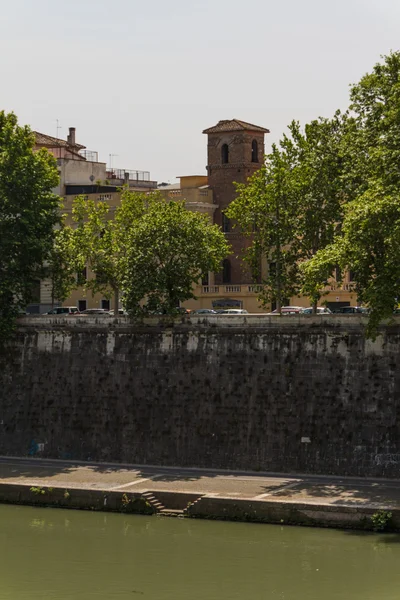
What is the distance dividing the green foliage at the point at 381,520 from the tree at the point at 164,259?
47.1 feet

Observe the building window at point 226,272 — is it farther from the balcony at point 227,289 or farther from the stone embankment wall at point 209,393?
the stone embankment wall at point 209,393

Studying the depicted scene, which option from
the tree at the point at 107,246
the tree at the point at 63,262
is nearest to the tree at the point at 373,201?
the tree at the point at 107,246

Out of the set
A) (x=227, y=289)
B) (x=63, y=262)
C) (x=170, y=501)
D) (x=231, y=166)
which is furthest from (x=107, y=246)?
(x=231, y=166)

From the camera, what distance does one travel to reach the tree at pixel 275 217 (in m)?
47.7

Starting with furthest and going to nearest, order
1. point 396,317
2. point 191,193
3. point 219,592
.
Result: point 191,193 → point 396,317 → point 219,592

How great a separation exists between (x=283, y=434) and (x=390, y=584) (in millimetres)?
12327

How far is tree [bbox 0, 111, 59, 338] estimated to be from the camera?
167 feet

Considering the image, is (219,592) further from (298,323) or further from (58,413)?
(58,413)

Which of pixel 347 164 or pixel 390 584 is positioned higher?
pixel 347 164

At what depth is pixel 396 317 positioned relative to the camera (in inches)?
1689

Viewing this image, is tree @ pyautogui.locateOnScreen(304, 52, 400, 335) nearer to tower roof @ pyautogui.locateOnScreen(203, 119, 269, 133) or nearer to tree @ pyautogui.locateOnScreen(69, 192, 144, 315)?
tree @ pyautogui.locateOnScreen(69, 192, 144, 315)

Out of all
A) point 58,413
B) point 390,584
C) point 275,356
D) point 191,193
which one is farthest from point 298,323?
point 191,193

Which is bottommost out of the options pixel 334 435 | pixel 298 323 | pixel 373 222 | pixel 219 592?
pixel 219 592

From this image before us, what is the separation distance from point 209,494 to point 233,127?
119ft
